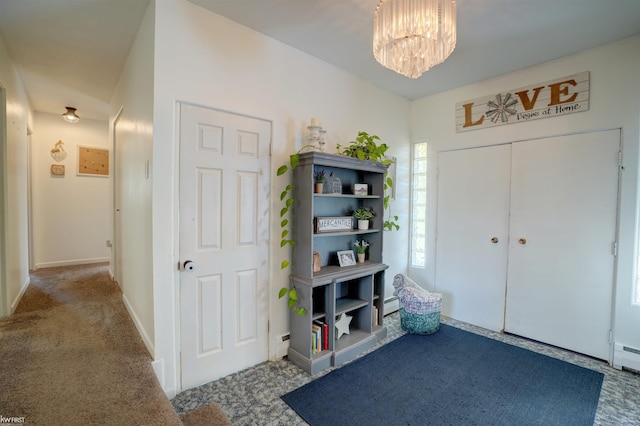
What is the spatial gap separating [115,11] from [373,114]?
246cm

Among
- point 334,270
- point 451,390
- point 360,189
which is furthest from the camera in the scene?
point 360,189

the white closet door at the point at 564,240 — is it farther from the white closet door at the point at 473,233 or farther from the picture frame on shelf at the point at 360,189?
the picture frame on shelf at the point at 360,189

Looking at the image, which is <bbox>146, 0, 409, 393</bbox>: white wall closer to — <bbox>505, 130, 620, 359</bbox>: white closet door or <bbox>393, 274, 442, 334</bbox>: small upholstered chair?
<bbox>393, 274, 442, 334</bbox>: small upholstered chair

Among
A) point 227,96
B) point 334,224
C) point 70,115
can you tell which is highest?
point 70,115

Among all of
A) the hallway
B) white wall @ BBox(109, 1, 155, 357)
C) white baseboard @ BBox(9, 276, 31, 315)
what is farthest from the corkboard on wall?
the hallway

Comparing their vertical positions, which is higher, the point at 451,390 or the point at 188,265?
the point at 188,265

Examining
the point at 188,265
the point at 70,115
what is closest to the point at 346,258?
the point at 188,265

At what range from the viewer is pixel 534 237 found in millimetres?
2871

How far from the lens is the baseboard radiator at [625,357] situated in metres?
2.32

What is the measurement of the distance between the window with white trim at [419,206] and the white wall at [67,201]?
4364 mm

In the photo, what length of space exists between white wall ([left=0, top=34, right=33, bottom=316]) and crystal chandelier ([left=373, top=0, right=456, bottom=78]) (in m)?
2.96

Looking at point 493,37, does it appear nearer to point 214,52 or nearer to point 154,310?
point 214,52

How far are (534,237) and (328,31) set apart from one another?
2.77 m

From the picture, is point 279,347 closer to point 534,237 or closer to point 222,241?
point 222,241
